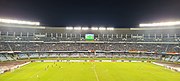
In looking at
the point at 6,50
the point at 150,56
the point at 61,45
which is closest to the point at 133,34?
the point at 150,56

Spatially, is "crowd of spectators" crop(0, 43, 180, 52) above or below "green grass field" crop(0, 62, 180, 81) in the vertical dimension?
above

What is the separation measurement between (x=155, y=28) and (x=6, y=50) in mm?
85410

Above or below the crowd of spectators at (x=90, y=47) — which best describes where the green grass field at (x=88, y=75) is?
below

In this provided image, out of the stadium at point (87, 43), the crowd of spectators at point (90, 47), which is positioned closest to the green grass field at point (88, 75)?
the stadium at point (87, 43)

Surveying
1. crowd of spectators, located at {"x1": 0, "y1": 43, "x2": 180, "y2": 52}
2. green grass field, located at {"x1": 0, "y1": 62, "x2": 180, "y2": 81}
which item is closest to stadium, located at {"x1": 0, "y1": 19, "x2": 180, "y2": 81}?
crowd of spectators, located at {"x1": 0, "y1": 43, "x2": 180, "y2": 52}

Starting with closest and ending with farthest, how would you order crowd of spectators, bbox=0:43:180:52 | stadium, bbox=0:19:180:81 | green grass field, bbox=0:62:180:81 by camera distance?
green grass field, bbox=0:62:180:81, stadium, bbox=0:19:180:81, crowd of spectators, bbox=0:43:180:52

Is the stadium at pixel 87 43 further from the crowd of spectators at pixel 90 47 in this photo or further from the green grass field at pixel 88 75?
the green grass field at pixel 88 75

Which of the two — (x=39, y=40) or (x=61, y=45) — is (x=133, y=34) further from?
(x=39, y=40)

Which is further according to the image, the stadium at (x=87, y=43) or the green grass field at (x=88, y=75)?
the stadium at (x=87, y=43)

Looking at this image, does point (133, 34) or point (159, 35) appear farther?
point (133, 34)

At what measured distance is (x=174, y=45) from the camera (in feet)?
314

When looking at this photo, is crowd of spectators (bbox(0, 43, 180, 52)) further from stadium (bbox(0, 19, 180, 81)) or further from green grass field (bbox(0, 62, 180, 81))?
green grass field (bbox(0, 62, 180, 81))

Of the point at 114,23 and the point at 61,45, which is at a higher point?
the point at 114,23

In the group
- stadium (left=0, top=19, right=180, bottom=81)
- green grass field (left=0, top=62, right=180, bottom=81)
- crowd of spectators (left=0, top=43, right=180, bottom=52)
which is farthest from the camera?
crowd of spectators (left=0, top=43, right=180, bottom=52)
